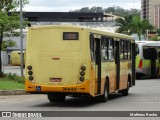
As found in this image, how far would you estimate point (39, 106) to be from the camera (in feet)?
66.6

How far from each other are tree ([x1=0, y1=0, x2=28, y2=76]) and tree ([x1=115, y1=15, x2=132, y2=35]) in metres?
70.8

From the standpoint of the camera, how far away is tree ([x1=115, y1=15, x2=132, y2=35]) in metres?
105

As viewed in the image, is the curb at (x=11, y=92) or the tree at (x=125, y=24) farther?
the tree at (x=125, y=24)

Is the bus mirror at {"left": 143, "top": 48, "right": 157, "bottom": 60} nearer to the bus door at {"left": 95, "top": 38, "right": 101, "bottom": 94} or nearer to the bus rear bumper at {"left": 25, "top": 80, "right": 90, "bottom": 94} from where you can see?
the bus door at {"left": 95, "top": 38, "right": 101, "bottom": 94}

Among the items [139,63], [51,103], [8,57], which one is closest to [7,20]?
[51,103]

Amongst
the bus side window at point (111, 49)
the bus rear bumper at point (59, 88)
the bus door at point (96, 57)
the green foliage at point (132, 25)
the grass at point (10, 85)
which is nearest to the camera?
the bus rear bumper at point (59, 88)

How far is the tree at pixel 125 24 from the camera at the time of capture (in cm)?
10494

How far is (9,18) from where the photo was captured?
33.4m

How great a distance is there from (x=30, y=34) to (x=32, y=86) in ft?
5.76

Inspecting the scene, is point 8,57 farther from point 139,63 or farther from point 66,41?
point 66,41

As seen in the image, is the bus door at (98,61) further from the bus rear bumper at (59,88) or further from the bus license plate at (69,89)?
the bus license plate at (69,89)

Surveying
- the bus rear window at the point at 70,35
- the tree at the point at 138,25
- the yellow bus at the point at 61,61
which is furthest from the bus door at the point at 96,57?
the tree at the point at 138,25

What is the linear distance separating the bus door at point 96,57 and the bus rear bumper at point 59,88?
1.06m

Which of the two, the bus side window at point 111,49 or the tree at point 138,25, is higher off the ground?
the bus side window at point 111,49
